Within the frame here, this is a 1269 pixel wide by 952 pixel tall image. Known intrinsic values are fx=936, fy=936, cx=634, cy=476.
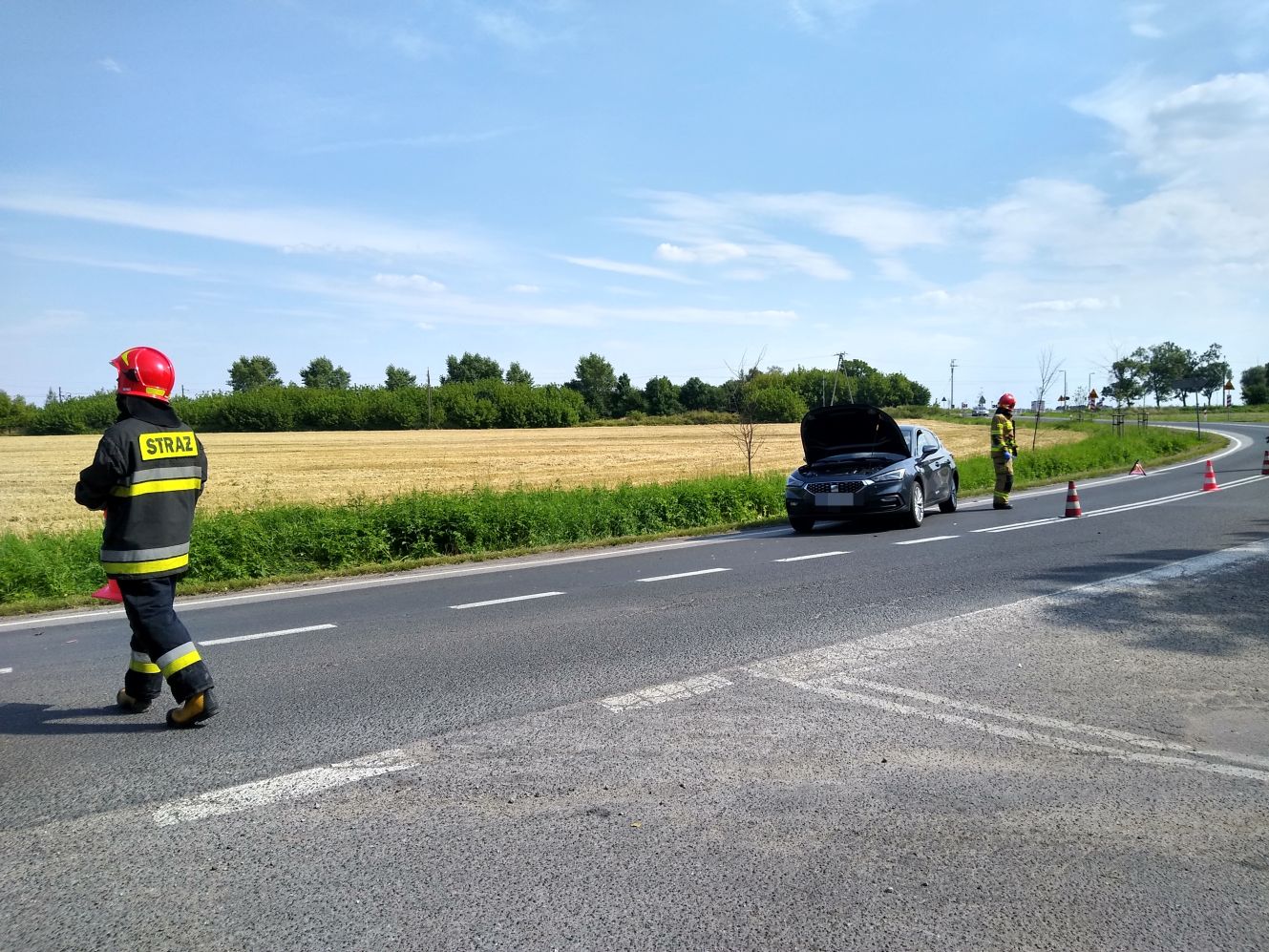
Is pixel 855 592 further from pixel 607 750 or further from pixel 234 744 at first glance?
pixel 234 744

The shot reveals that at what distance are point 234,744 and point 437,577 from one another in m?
6.51

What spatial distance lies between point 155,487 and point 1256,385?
169 m

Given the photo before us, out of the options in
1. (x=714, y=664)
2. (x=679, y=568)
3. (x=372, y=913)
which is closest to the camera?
(x=372, y=913)

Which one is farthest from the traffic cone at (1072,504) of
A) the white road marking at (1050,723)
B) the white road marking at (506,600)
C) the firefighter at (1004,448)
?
the white road marking at (1050,723)

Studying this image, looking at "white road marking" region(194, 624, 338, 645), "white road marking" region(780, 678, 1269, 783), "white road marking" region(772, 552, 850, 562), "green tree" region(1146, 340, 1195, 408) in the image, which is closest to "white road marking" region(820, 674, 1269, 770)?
"white road marking" region(780, 678, 1269, 783)

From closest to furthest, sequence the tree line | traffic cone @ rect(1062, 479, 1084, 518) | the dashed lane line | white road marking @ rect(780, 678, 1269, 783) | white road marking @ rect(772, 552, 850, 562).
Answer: white road marking @ rect(780, 678, 1269, 783)
white road marking @ rect(772, 552, 850, 562)
the dashed lane line
traffic cone @ rect(1062, 479, 1084, 518)
the tree line

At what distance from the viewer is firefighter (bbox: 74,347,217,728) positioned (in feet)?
15.9

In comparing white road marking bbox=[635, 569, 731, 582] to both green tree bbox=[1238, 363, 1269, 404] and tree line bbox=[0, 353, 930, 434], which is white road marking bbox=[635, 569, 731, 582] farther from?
green tree bbox=[1238, 363, 1269, 404]

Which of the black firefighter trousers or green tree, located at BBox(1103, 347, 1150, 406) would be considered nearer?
the black firefighter trousers

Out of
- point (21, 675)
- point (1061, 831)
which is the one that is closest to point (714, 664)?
point (1061, 831)

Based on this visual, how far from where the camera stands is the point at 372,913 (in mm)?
3086

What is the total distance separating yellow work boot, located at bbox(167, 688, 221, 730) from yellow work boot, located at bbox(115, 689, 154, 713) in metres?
0.32

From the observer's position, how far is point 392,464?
159ft

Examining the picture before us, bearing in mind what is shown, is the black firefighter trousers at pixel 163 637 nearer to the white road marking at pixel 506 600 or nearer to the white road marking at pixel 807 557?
the white road marking at pixel 506 600
